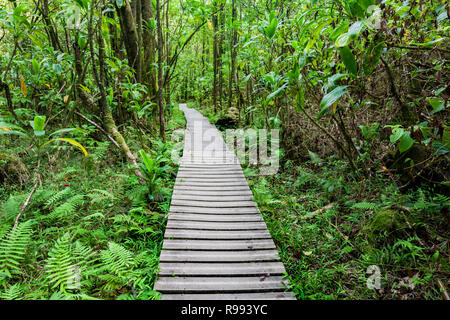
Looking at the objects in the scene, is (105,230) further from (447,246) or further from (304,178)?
(447,246)

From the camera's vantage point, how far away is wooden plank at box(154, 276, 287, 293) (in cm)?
221

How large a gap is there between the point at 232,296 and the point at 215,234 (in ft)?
2.99

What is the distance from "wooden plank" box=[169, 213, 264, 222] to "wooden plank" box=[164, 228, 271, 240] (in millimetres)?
258

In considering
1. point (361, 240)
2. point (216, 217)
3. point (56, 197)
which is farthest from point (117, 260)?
point (361, 240)

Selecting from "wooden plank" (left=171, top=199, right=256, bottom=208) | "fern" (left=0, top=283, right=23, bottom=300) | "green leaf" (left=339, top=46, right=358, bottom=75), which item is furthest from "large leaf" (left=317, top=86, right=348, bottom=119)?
"fern" (left=0, top=283, right=23, bottom=300)

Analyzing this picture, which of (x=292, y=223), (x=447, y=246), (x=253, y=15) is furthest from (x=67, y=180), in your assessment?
(x=253, y=15)

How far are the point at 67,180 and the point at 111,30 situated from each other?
13.8ft

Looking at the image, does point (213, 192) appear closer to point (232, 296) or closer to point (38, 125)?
point (232, 296)

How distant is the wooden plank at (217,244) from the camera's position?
274cm

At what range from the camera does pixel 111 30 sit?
6055mm

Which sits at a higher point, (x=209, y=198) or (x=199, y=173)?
(x=199, y=173)

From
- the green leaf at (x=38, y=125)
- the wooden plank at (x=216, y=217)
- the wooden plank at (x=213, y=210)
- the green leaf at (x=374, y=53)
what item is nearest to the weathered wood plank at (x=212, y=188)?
the wooden plank at (x=213, y=210)

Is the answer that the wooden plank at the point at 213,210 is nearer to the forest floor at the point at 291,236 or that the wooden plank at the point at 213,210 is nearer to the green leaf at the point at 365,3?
the forest floor at the point at 291,236

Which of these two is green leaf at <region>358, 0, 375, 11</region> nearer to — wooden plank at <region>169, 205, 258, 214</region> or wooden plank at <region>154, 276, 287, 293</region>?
wooden plank at <region>154, 276, 287, 293</region>
